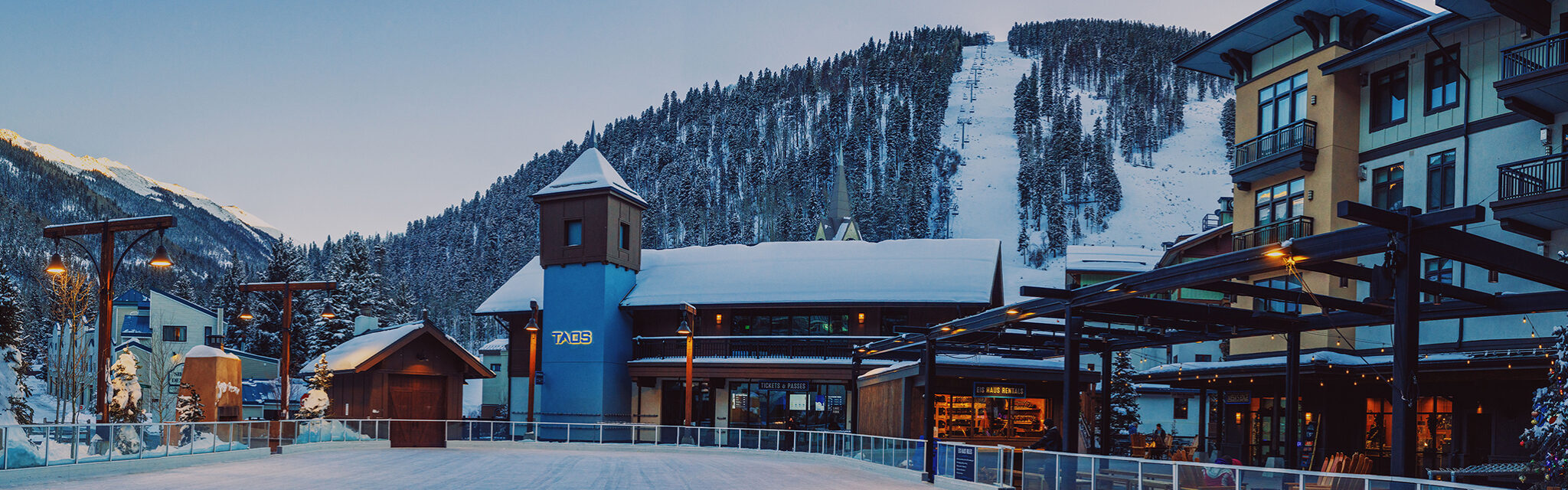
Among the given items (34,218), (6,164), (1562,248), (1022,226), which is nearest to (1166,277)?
(1562,248)

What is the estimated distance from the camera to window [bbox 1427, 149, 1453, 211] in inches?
967

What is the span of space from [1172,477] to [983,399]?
2057 cm

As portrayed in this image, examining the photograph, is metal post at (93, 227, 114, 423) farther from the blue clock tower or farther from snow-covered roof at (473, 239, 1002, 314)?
snow-covered roof at (473, 239, 1002, 314)

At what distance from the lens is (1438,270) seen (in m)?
25.2

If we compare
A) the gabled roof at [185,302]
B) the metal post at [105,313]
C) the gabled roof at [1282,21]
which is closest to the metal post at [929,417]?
the gabled roof at [1282,21]

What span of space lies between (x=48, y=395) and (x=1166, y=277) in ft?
227

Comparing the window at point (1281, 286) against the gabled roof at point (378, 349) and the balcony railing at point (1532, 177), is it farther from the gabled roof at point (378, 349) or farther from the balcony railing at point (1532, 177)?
the gabled roof at point (378, 349)

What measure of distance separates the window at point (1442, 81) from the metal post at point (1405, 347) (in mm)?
16617

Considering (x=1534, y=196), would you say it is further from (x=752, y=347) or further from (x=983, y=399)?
(x=752, y=347)

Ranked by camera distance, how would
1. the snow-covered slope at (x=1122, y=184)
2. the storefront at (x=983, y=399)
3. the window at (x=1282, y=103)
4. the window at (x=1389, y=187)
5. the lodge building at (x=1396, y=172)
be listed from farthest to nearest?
the snow-covered slope at (x=1122, y=184) < the storefront at (x=983, y=399) < the window at (x=1282, y=103) < the window at (x=1389, y=187) < the lodge building at (x=1396, y=172)

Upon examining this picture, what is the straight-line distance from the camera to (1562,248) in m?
20.8

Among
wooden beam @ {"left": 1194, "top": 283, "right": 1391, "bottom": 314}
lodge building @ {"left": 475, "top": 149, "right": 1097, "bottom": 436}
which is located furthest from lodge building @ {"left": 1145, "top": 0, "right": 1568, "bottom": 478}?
lodge building @ {"left": 475, "top": 149, "right": 1097, "bottom": 436}

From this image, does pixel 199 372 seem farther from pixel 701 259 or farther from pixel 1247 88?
pixel 1247 88

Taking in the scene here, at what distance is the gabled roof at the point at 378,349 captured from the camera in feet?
109
